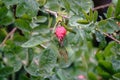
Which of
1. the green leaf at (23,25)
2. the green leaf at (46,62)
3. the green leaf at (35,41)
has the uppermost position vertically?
the green leaf at (23,25)

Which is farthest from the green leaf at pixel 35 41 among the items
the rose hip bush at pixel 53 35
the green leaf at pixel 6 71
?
the green leaf at pixel 6 71

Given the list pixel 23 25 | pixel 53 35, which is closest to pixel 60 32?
pixel 53 35

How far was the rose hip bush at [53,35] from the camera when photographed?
3.47ft

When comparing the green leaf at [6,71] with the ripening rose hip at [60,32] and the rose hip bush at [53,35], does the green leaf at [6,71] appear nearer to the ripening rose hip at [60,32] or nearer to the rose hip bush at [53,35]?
the rose hip bush at [53,35]

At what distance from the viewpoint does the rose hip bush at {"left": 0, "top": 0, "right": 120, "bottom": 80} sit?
1057 mm

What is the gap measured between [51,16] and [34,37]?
0.85ft

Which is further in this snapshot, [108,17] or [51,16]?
[51,16]

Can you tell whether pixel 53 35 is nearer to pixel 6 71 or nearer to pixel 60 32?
pixel 60 32

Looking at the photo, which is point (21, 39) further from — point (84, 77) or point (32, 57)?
point (84, 77)

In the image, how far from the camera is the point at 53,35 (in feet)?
3.52

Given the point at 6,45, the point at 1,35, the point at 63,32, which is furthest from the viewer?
the point at 1,35

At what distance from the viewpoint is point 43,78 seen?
1.11m

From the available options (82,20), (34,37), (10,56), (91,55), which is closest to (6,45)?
(10,56)

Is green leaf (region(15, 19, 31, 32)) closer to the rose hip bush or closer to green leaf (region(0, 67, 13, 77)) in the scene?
the rose hip bush
